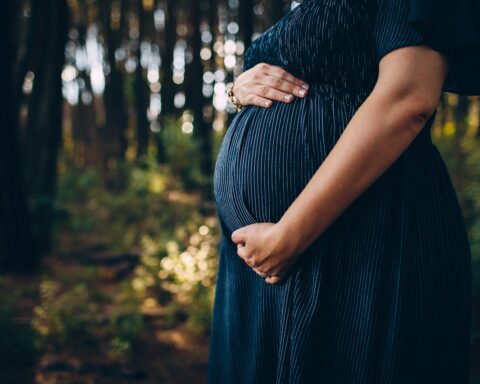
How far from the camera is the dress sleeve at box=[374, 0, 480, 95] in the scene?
845 mm

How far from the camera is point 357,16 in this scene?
0.96 meters

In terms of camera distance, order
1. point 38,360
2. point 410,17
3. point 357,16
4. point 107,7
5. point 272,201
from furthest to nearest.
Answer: point 107,7 < point 38,360 < point 272,201 < point 357,16 < point 410,17

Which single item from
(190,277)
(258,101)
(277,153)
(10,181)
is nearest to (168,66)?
(10,181)

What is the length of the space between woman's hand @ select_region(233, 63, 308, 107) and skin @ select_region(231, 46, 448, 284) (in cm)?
26

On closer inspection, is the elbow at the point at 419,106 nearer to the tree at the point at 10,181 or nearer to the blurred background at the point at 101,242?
the blurred background at the point at 101,242

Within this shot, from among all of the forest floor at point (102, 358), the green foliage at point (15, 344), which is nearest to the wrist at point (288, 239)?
the forest floor at point (102, 358)

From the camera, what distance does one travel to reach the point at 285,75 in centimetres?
114

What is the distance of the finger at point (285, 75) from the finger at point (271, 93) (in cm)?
4

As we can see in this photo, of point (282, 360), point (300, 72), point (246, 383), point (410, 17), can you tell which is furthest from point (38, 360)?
point (410, 17)

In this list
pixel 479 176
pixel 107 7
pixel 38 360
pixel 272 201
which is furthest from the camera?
pixel 107 7

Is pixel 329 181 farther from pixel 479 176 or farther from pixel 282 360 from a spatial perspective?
pixel 479 176

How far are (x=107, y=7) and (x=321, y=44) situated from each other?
16.8 m

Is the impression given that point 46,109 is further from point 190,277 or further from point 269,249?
point 269,249

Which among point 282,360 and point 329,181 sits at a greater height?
point 329,181
